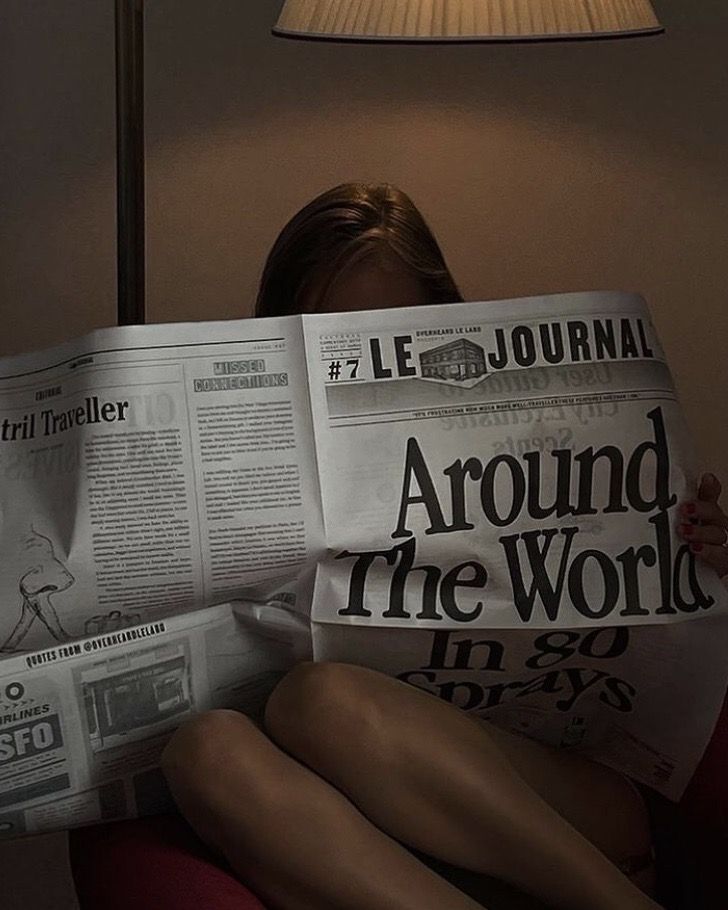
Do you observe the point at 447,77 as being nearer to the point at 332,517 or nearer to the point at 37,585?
the point at 332,517

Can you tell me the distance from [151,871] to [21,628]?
0.20m

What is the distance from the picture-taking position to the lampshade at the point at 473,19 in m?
0.93

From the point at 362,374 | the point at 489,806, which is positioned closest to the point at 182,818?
the point at 489,806

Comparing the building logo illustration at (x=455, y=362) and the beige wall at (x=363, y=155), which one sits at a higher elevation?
the beige wall at (x=363, y=155)

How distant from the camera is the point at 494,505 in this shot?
92 cm

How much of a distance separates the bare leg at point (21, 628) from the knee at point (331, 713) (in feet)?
0.63

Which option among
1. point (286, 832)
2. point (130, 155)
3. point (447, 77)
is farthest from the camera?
point (447, 77)

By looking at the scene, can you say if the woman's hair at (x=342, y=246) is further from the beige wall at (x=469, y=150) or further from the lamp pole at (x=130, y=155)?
the beige wall at (x=469, y=150)

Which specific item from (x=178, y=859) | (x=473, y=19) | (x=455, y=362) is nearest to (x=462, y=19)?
(x=473, y=19)

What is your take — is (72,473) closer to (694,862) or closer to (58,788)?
(58,788)

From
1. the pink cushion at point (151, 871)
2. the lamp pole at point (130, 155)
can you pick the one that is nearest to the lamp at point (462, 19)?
the lamp pole at point (130, 155)

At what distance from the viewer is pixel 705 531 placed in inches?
36.5

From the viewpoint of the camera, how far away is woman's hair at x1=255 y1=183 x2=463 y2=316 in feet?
3.95

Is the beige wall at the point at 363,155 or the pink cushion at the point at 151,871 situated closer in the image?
the pink cushion at the point at 151,871
